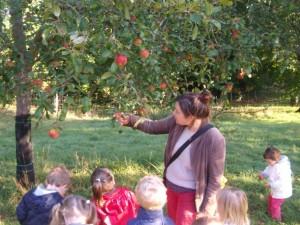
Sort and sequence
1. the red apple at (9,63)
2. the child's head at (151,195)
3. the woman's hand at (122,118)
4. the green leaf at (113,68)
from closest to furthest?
the child's head at (151,195)
the green leaf at (113,68)
the woman's hand at (122,118)
the red apple at (9,63)

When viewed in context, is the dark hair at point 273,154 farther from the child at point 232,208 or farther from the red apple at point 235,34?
the child at point 232,208

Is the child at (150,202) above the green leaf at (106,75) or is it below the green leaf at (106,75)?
below

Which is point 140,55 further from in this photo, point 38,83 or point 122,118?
point 38,83

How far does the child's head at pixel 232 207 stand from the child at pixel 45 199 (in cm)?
101

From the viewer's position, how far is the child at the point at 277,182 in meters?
4.98

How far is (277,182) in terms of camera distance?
16.6 feet

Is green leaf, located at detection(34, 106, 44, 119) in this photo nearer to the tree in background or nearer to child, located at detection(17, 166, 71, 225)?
the tree in background

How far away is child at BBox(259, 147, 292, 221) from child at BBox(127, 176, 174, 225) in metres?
2.61

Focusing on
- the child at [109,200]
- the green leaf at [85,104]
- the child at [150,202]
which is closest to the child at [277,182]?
the child at [109,200]

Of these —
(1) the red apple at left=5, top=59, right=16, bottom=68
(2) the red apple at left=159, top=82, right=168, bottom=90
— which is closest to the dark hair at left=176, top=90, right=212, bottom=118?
(2) the red apple at left=159, top=82, right=168, bottom=90

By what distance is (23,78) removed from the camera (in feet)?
12.8

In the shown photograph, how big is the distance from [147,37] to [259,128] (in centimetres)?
802

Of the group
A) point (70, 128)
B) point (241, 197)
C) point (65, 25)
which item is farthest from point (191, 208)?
point (70, 128)

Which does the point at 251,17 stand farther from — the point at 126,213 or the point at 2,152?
the point at 2,152
